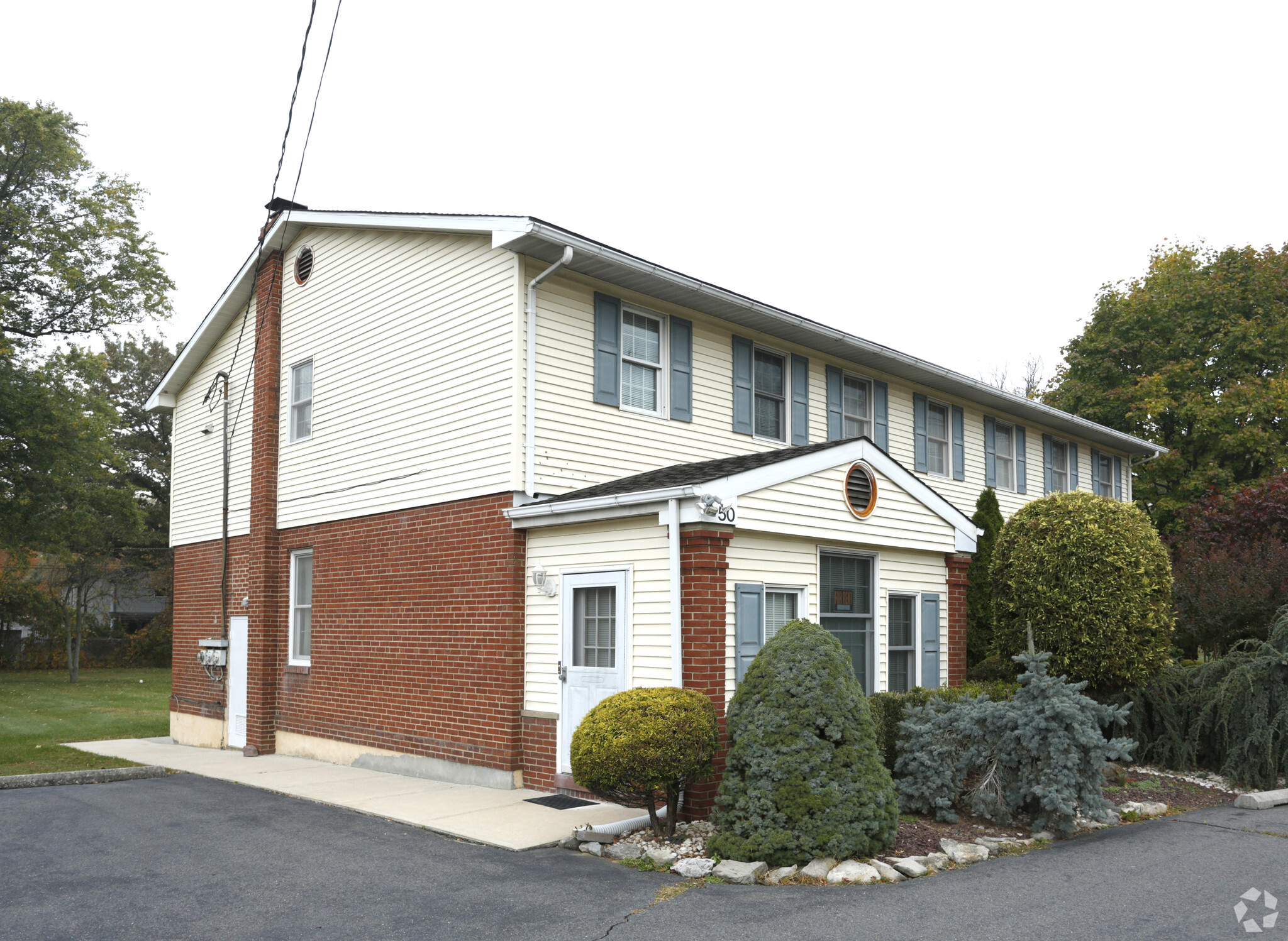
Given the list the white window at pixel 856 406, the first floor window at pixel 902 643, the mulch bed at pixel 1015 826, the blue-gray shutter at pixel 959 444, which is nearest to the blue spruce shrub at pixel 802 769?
the mulch bed at pixel 1015 826

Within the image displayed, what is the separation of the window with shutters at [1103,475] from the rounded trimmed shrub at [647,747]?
58.0ft

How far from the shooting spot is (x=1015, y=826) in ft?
30.3

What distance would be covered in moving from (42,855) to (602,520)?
Answer: 5.70 metres

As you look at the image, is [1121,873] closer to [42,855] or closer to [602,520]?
[602,520]

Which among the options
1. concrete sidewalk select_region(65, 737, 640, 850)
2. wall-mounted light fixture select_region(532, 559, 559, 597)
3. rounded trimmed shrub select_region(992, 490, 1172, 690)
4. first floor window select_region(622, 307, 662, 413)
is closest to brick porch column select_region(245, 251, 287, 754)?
concrete sidewalk select_region(65, 737, 640, 850)

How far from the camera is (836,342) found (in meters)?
15.0

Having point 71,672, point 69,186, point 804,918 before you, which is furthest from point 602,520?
point 71,672

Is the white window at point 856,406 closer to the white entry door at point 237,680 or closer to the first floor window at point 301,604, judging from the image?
the first floor window at point 301,604

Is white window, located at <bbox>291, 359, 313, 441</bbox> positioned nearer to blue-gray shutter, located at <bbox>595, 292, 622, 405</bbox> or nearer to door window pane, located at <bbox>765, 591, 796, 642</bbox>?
blue-gray shutter, located at <bbox>595, 292, 622, 405</bbox>

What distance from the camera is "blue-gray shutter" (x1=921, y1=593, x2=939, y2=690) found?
40.4ft

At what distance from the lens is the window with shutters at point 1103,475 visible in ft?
76.7

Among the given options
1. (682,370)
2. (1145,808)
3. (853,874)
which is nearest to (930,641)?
(1145,808)

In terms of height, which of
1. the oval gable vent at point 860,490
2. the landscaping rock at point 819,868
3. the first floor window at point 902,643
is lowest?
the landscaping rock at point 819,868

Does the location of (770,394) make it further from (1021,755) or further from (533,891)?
(533,891)
